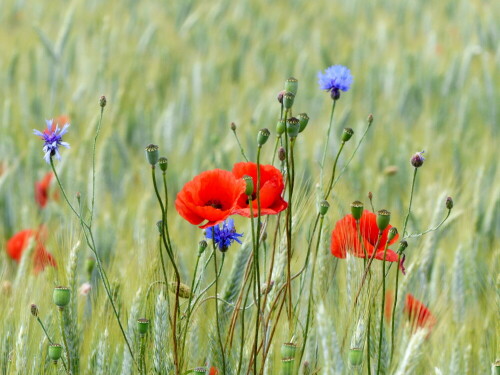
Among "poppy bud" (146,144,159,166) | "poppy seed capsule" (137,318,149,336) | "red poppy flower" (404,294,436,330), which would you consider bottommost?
"poppy seed capsule" (137,318,149,336)

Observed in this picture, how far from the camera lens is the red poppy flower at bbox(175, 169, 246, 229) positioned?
36.7 inches

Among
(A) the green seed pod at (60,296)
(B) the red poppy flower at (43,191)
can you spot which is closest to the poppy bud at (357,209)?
(A) the green seed pod at (60,296)

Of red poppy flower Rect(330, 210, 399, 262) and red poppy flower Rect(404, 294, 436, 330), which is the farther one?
red poppy flower Rect(404, 294, 436, 330)

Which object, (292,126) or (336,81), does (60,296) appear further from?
(336,81)

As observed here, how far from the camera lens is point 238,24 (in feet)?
14.9

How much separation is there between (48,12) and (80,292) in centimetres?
366

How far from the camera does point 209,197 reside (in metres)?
1.00

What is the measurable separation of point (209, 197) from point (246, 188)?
9 cm

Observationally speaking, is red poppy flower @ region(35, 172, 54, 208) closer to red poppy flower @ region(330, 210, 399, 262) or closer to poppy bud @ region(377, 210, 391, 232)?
red poppy flower @ region(330, 210, 399, 262)

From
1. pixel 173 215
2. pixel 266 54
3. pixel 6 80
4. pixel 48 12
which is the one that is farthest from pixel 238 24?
pixel 173 215

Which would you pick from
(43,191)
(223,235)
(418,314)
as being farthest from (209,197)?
(43,191)

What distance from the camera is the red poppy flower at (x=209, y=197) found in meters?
0.93

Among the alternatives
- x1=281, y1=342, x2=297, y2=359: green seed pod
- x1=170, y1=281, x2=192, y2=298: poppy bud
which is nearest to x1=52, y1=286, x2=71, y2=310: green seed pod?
x1=170, y1=281, x2=192, y2=298: poppy bud

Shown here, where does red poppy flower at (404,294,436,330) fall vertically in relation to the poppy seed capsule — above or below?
above
